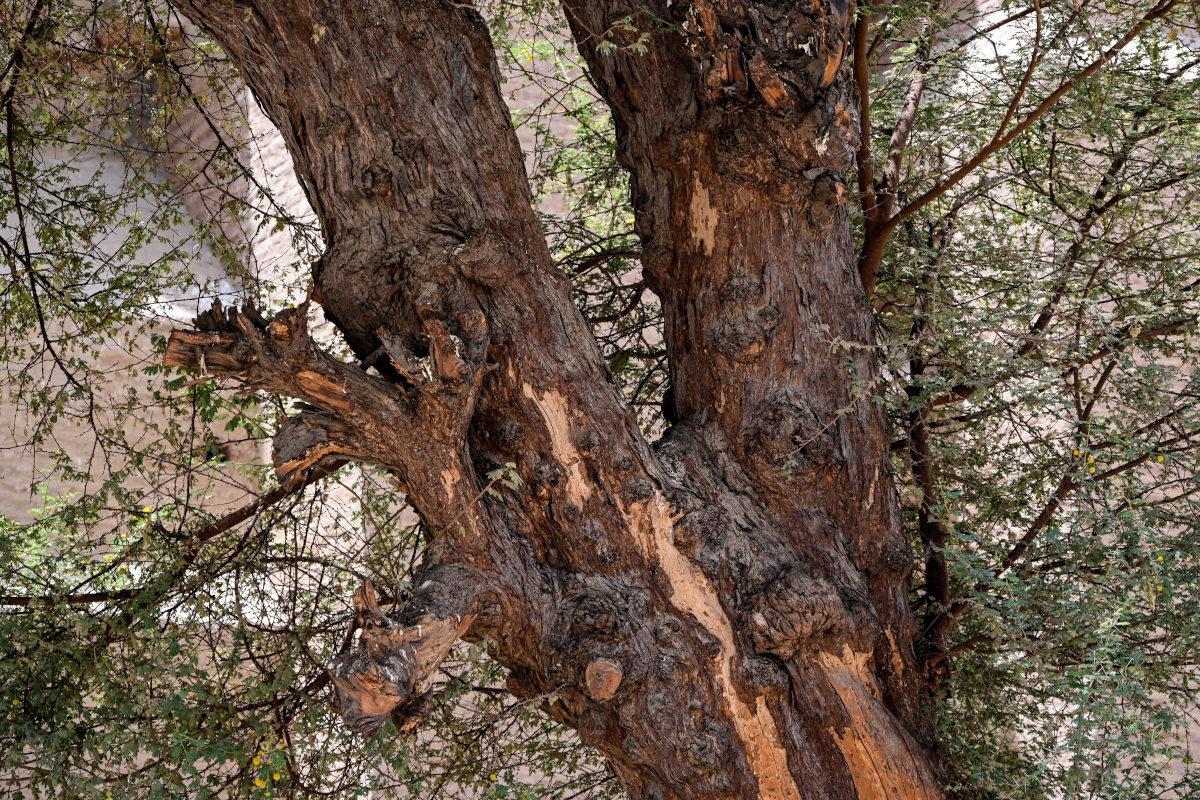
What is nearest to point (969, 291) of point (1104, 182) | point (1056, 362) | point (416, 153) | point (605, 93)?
point (1104, 182)

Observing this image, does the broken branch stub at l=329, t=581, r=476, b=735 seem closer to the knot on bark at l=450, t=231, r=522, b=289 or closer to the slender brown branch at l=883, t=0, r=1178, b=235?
the knot on bark at l=450, t=231, r=522, b=289

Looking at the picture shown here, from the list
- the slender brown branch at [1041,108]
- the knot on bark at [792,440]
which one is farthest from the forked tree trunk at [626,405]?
the slender brown branch at [1041,108]

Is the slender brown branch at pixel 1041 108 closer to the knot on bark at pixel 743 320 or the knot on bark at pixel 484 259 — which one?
the knot on bark at pixel 743 320

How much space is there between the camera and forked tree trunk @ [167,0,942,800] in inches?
102

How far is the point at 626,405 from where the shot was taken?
2.85 m

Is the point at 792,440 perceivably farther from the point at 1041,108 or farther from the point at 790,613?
the point at 1041,108

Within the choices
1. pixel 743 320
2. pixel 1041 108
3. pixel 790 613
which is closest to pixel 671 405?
pixel 743 320

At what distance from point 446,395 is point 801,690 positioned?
1197 mm

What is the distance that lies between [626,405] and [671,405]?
47 cm

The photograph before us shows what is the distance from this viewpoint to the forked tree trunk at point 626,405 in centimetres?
258

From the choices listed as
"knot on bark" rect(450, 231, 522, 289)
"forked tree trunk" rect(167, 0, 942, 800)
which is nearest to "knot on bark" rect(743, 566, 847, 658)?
"forked tree trunk" rect(167, 0, 942, 800)

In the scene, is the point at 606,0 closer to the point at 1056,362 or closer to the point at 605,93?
the point at 605,93

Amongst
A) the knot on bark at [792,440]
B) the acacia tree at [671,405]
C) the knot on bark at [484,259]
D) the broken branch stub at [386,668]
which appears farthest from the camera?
the knot on bark at [792,440]

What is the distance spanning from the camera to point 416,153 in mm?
2807
